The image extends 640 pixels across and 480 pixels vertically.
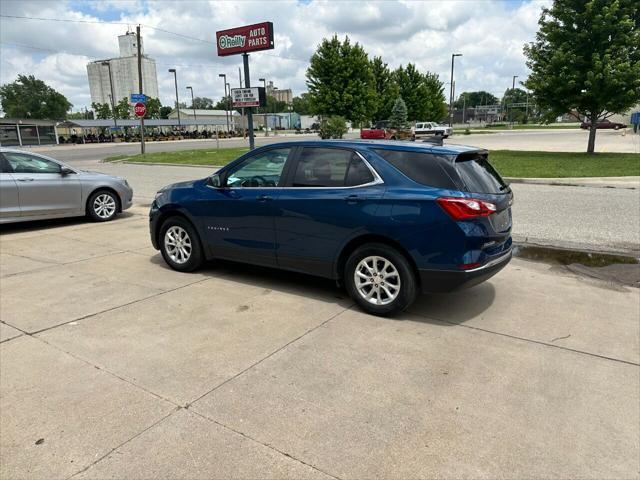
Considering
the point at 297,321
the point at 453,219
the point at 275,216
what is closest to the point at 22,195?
the point at 275,216

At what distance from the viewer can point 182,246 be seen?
614cm

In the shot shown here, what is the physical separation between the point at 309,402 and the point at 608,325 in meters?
3.09

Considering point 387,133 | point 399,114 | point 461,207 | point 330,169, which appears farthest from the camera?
point 399,114

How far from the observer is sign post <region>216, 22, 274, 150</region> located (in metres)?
19.4

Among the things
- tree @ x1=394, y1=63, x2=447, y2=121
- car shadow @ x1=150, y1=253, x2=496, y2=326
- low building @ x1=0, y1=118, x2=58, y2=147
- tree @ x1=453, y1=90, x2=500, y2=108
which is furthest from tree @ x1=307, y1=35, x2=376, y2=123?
tree @ x1=453, y1=90, x2=500, y2=108

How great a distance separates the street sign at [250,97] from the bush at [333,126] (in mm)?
13268

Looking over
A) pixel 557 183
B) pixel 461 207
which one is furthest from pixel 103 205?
pixel 557 183

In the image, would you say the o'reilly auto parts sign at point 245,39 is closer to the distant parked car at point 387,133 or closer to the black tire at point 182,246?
the black tire at point 182,246

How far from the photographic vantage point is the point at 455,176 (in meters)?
4.36

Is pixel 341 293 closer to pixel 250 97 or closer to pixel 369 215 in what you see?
pixel 369 215

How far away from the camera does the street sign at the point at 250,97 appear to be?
60.7 feet

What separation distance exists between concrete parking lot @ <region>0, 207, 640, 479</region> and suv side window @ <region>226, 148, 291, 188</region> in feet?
3.92

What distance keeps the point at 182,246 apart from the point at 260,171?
1.52 metres

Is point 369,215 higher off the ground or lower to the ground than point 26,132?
lower
